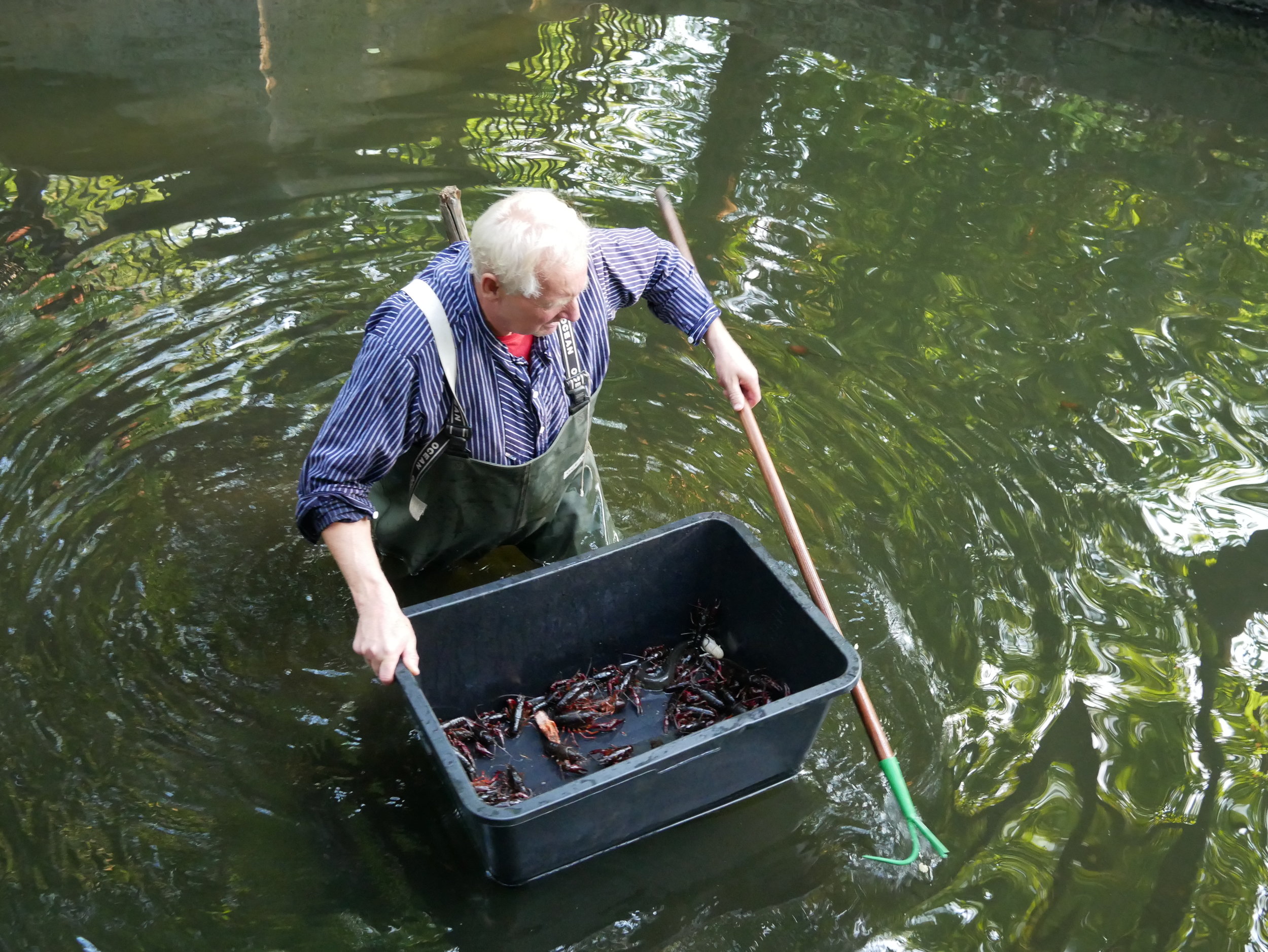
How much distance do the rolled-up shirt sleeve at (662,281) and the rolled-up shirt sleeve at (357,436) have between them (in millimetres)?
855

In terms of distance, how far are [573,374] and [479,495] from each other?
Answer: 0.45m

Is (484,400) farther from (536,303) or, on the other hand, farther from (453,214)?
(453,214)

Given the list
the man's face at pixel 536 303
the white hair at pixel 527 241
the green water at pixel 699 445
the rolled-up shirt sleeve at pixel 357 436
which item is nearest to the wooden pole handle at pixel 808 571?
the green water at pixel 699 445

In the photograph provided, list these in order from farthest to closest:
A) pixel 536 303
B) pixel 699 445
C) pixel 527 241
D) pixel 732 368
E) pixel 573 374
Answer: pixel 699 445 → pixel 732 368 → pixel 573 374 → pixel 536 303 → pixel 527 241

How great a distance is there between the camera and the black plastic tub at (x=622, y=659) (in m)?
2.70

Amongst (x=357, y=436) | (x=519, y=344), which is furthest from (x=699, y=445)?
(x=357, y=436)

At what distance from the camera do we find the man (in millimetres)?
2686

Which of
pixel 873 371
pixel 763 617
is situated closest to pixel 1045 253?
pixel 873 371

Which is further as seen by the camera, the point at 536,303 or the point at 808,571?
the point at 808,571

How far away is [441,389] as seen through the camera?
9.46 feet

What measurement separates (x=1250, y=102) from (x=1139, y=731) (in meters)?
6.30

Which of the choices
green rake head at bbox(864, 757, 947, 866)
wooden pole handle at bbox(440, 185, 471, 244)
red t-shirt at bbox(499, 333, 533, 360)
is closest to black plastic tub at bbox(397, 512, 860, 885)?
green rake head at bbox(864, 757, 947, 866)

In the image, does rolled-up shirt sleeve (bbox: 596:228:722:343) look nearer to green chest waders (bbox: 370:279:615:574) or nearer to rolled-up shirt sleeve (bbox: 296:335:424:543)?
green chest waders (bbox: 370:279:615:574)

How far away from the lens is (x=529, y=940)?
2889 mm
